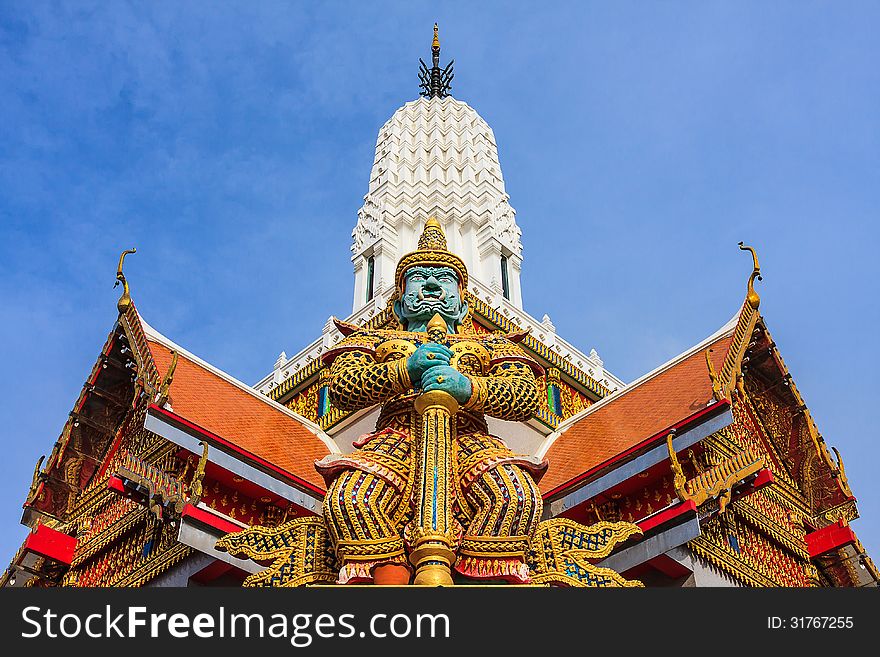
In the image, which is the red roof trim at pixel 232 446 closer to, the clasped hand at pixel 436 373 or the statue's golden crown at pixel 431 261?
the statue's golden crown at pixel 431 261

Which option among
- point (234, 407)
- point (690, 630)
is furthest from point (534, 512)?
point (234, 407)

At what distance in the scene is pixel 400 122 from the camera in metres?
20.4

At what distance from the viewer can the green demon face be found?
6.83 meters

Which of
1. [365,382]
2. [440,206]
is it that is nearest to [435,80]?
[440,206]

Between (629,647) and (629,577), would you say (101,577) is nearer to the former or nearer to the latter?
(629,577)

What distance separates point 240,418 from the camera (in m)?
9.51

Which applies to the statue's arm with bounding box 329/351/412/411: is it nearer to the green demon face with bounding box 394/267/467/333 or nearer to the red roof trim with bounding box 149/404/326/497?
the green demon face with bounding box 394/267/467/333

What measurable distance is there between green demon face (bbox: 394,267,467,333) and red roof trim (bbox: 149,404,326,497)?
220 cm

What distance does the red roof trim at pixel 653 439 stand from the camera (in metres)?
7.80

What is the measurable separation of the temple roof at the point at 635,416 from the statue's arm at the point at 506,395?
233cm

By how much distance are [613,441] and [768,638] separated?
531 centimetres

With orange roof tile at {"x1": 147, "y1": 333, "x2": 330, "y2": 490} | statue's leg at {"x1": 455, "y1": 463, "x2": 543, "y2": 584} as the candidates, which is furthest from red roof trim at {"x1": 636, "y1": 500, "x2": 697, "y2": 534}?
orange roof tile at {"x1": 147, "y1": 333, "x2": 330, "y2": 490}

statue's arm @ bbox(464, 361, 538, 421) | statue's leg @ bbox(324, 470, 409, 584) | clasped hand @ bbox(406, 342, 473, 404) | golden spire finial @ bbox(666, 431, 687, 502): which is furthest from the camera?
golden spire finial @ bbox(666, 431, 687, 502)

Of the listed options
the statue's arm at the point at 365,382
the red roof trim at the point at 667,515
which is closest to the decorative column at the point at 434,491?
the statue's arm at the point at 365,382
